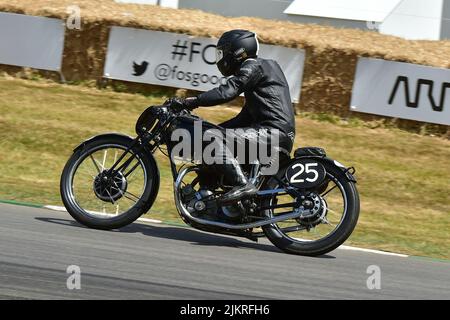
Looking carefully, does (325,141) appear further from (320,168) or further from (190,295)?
(190,295)

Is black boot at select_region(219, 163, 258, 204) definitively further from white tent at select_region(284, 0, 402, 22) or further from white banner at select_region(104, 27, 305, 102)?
white tent at select_region(284, 0, 402, 22)

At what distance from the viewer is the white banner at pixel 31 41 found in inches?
591

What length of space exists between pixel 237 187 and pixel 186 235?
2.61 feet

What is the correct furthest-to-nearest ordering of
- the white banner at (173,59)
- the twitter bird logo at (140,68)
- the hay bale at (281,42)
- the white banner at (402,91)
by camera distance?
the twitter bird logo at (140,68)
the white banner at (173,59)
the hay bale at (281,42)
the white banner at (402,91)

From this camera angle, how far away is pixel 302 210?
22.5 ft

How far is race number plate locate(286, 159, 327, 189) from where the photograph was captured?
6.80m

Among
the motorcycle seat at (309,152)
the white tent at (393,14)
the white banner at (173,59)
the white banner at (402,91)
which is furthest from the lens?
the white tent at (393,14)

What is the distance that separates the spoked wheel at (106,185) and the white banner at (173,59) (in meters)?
6.69

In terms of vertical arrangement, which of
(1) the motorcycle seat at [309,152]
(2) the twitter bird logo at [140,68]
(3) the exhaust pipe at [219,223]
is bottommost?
(3) the exhaust pipe at [219,223]

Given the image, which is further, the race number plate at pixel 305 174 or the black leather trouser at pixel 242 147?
the black leather trouser at pixel 242 147

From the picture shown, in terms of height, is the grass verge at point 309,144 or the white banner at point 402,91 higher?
the white banner at point 402,91

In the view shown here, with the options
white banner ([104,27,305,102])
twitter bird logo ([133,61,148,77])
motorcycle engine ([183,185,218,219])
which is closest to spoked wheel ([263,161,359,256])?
motorcycle engine ([183,185,218,219])

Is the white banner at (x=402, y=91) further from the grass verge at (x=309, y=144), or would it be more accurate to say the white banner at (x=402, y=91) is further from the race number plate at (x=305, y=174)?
the race number plate at (x=305, y=174)

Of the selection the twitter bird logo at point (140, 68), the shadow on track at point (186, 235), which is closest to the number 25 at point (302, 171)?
the shadow on track at point (186, 235)
